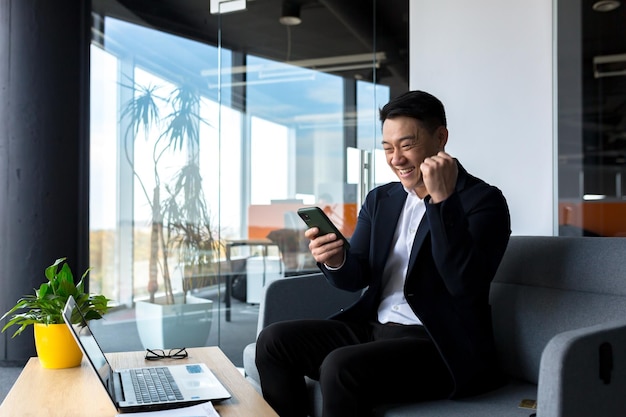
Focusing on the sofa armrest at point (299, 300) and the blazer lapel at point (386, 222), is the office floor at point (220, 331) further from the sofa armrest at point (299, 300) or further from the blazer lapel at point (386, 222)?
the blazer lapel at point (386, 222)

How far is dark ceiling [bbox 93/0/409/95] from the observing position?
385 cm

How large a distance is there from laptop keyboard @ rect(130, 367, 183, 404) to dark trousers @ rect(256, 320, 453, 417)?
319 millimetres

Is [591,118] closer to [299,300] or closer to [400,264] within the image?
[400,264]

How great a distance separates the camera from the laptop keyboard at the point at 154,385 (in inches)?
56.4

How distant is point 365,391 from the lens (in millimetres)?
1628

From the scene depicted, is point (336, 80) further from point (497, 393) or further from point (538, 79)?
point (497, 393)

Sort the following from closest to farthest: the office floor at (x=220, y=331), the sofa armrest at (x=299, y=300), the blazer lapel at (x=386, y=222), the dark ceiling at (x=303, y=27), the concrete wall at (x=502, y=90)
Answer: the blazer lapel at (x=386, y=222)
the sofa armrest at (x=299, y=300)
the concrete wall at (x=502, y=90)
the dark ceiling at (x=303, y=27)
the office floor at (x=220, y=331)

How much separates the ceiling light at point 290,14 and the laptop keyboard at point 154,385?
2803mm

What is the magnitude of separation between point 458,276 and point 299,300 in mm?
808

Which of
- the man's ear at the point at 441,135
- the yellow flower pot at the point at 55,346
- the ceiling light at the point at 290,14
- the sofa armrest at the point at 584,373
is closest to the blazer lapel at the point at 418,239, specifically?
the man's ear at the point at 441,135

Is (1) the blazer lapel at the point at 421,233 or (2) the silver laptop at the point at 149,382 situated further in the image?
(1) the blazer lapel at the point at 421,233

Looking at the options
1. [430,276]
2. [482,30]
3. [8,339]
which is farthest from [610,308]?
[8,339]

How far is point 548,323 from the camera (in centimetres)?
193

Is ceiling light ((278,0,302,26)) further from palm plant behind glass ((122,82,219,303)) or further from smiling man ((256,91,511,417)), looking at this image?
smiling man ((256,91,511,417))
